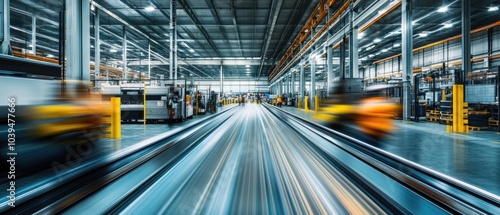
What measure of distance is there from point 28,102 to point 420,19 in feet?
67.7

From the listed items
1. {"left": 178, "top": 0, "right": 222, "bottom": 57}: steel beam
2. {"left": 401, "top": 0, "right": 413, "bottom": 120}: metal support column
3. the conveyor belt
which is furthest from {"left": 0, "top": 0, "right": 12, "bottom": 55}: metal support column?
{"left": 401, "top": 0, "right": 413, "bottom": 120}: metal support column

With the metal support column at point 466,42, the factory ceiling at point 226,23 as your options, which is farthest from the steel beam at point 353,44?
the metal support column at point 466,42

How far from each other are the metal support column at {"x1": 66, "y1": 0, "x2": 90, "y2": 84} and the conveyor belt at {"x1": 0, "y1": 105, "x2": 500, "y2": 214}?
243 centimetres

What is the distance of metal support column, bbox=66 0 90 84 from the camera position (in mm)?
5508

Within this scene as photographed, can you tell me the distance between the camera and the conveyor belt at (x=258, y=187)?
8.45 ft

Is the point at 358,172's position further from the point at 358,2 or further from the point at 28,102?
the point at 358,2

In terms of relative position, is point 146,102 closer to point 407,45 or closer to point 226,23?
point 226,23

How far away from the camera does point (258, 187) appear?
3186 millimetres

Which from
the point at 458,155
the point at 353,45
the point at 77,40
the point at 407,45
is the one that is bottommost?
the point at 458,155

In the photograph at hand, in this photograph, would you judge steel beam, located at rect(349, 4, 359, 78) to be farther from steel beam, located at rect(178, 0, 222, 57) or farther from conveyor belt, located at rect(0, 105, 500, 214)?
steel beam, located at rect(178, 0, 222, 57)

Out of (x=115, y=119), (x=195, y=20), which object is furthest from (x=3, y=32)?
(x=195, y=20)

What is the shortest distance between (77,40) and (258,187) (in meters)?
5.35

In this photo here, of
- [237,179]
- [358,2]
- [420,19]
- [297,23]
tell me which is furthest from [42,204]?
[420,19]

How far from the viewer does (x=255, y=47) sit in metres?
26.8
